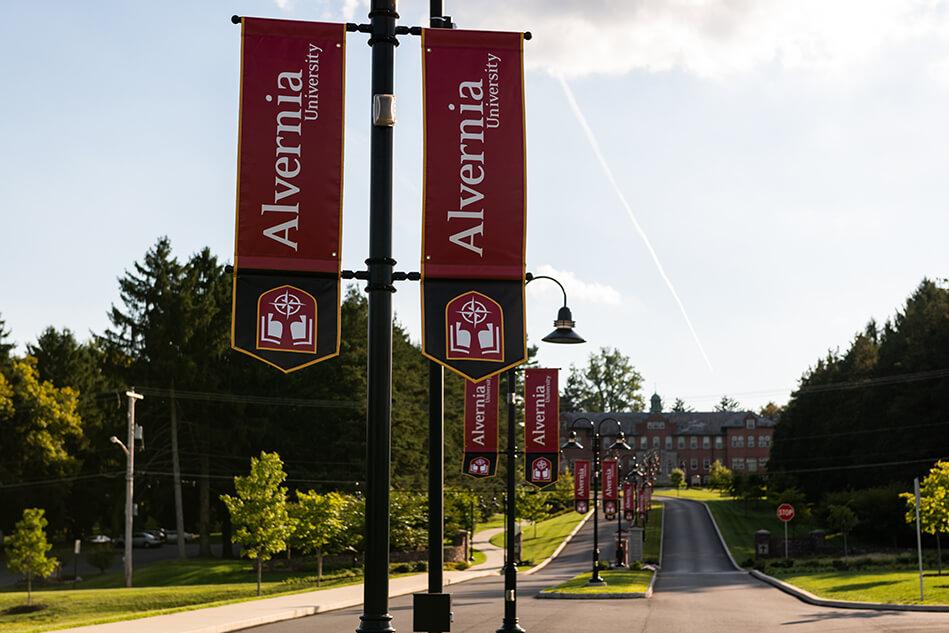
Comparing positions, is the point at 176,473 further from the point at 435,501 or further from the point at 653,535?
the point at 435,501

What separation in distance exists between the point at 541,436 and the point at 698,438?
151 m

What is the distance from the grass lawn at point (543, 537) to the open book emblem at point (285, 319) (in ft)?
191

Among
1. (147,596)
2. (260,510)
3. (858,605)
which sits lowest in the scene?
(147,596)

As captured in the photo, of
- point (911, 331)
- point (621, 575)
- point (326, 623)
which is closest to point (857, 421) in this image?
point (911, 331)

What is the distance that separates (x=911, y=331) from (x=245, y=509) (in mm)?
62748

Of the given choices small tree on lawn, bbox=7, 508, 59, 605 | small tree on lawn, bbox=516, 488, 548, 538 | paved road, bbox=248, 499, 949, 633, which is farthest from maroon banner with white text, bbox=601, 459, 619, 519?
small tree on lawn, bbox=7, 508, 59, 605

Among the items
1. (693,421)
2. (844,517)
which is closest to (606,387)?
(693,421)

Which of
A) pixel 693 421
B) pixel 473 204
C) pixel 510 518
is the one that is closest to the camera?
pixel 473 204

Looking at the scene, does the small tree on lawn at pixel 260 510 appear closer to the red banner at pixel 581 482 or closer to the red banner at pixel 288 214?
the red banner at pixel 581 482

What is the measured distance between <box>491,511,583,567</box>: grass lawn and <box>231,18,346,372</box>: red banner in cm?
5815

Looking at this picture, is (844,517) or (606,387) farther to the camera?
(606,387)

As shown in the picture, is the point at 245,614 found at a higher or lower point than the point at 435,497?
lower

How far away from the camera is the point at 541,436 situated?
98.2 ft

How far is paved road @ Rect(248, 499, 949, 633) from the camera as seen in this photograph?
78.6 ft
